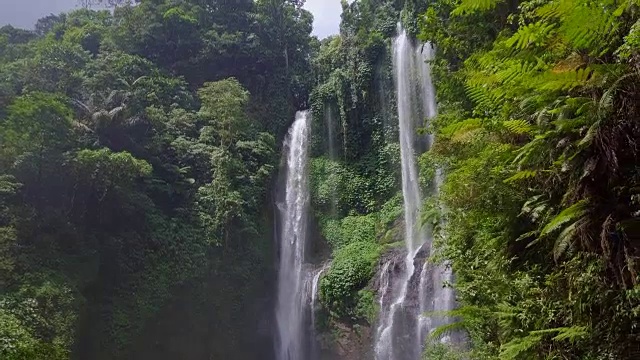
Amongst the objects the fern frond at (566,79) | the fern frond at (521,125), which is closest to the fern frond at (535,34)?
the fern frond at (566,79)

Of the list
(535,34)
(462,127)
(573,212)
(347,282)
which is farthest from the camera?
(347,282)

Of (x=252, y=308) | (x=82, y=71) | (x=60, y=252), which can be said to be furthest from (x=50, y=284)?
(x=82, y=71)

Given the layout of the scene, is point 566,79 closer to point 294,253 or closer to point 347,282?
point 347,282

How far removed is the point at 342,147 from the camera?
69.5 feet

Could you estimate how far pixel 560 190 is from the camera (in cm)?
344

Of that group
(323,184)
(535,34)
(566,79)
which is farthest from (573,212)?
(323,184)

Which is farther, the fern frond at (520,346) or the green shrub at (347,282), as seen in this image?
the green shrub at (347,282)

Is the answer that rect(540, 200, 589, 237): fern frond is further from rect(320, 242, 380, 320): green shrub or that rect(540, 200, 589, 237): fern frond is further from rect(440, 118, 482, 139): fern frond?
rect(320, 242, 380, 320): green shrub

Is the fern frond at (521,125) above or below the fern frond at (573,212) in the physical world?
above

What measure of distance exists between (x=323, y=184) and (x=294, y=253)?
10.7 feet

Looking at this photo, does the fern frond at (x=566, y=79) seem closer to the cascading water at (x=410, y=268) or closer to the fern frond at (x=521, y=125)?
the fern frond at (x=521, y=125)

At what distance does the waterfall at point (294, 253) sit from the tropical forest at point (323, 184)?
0.08 m

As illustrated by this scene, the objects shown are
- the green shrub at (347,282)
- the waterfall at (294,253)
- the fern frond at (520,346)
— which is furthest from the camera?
the waterfall at (294,253)

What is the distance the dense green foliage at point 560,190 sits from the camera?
279 centimetres
